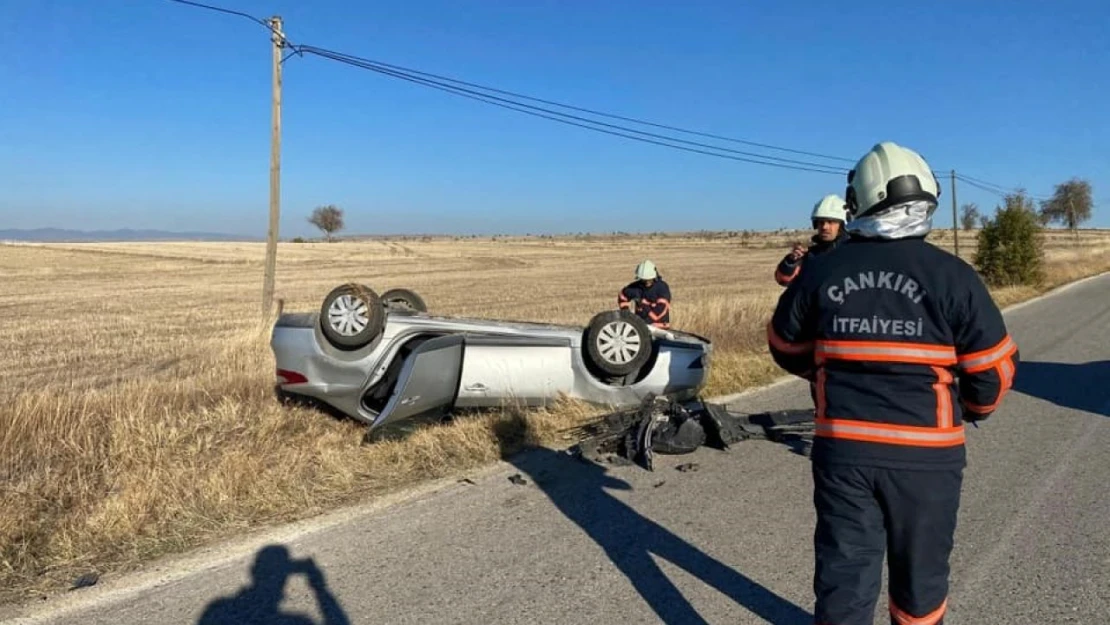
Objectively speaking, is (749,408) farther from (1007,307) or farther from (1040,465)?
(1007,307)

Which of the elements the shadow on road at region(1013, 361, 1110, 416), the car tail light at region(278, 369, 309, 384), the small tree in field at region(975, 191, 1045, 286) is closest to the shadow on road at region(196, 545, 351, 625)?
the car tail light at region(278, 369, 309, 384)

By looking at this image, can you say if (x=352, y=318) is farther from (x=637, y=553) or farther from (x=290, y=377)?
(x=637, y=553)

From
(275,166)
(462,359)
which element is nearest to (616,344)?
(462,359)

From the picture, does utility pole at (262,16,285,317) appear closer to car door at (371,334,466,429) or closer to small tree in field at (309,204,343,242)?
car door at (371,334,466,429)

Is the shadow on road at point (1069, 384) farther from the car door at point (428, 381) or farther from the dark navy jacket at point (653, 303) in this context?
the car door at point (428, 381)

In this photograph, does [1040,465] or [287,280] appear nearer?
[1040,465]

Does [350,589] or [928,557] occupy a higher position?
[928,557]

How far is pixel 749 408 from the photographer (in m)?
7.24

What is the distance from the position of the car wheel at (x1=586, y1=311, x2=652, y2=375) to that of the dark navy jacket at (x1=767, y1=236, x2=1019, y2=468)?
3.96 meters

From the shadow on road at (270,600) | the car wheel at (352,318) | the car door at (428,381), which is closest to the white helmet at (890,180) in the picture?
the shadow on road at (270,600)

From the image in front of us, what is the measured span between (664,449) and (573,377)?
1.11 metres

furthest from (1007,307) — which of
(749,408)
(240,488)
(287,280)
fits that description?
(287,280)

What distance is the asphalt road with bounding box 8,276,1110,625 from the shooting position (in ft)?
10.5

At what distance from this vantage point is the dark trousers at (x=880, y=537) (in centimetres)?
223
